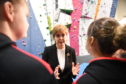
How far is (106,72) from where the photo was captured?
2.94ft

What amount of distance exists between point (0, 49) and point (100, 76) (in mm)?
560

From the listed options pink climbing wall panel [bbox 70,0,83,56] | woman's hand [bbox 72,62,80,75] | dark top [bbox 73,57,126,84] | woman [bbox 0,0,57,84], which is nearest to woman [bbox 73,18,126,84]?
dark top [bbox 73,57,126,84]

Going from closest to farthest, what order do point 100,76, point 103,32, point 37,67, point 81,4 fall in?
point 37,67 < point 100,76 < point 103,32 < point 81,4

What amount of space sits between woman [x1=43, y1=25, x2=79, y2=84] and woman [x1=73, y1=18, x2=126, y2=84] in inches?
37.0

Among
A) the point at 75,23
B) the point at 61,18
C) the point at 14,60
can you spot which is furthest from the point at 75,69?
the point at 14,60

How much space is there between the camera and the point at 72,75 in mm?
2020

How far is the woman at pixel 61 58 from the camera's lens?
1.99 metres

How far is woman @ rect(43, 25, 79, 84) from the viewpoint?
1989mm

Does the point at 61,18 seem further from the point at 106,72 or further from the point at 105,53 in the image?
the point at 106,72

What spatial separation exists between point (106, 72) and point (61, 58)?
1174 mm

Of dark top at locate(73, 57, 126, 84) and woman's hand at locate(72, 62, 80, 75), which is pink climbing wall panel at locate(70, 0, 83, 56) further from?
dark top at locate(73, 57, 126, 84)

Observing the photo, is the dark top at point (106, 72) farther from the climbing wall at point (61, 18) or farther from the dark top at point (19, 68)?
the climbing wall at point (61, 18)

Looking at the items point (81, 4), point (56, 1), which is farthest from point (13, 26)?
point (81, 4)

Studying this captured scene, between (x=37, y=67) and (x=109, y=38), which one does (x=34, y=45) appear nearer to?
(x=109, y=38)
